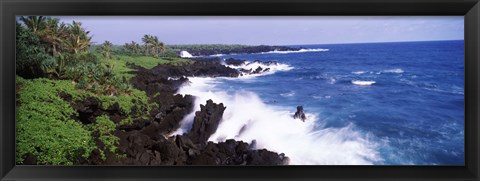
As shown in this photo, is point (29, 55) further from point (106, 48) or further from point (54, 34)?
point (106, 48)

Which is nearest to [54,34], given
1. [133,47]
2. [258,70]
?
[133,47]

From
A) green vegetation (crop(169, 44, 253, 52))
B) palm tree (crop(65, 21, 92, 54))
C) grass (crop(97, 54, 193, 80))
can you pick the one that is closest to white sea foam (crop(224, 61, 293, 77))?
green vegetation (crop(169, 44, 253, 52))

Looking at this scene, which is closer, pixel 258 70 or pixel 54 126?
pixel 54 126

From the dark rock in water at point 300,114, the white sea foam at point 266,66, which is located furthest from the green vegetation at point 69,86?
the dark rock in water at point 300,114
